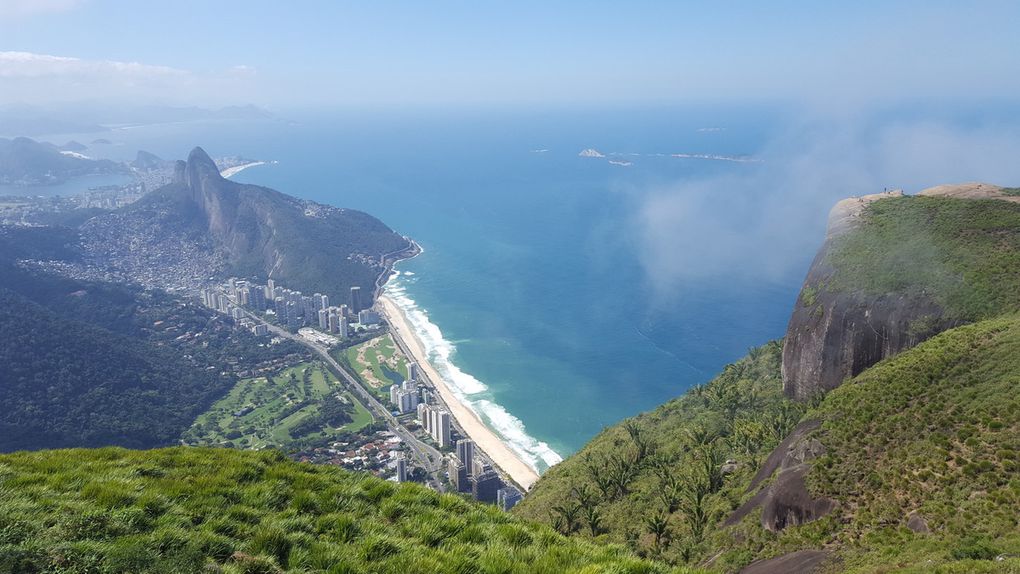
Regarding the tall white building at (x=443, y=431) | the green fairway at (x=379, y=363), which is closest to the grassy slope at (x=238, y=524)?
the tall white building at (x=443, y=431)

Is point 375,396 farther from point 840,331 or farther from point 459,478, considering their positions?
point 840,331

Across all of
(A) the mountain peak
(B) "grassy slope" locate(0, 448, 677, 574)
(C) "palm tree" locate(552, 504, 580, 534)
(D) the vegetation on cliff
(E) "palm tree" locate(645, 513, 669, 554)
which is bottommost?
(D) the vegetation on cliff

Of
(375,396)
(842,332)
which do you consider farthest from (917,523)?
(375,396)

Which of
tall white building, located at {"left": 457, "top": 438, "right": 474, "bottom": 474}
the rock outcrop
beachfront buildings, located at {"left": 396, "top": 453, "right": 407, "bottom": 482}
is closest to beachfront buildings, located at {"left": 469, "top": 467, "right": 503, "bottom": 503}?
tall white building, located at {"left": 457, "top": 438, "right": 474, "bottom": 474}

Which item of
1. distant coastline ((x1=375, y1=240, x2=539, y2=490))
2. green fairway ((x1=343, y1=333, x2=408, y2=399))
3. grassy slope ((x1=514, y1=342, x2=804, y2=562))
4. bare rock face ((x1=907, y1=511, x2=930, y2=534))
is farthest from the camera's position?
green fairway ((x1=343, y1=333, x2=408, y2=399))

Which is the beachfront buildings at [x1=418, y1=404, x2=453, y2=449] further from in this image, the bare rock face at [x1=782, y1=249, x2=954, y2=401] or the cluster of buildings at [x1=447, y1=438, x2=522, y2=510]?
the bare rock face at [x1=782, y1=249, x2=954, y2=401]

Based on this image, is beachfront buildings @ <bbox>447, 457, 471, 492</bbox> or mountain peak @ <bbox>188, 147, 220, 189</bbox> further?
mountain peak @ <bbox>188, 147, 220, 189</bbox>
